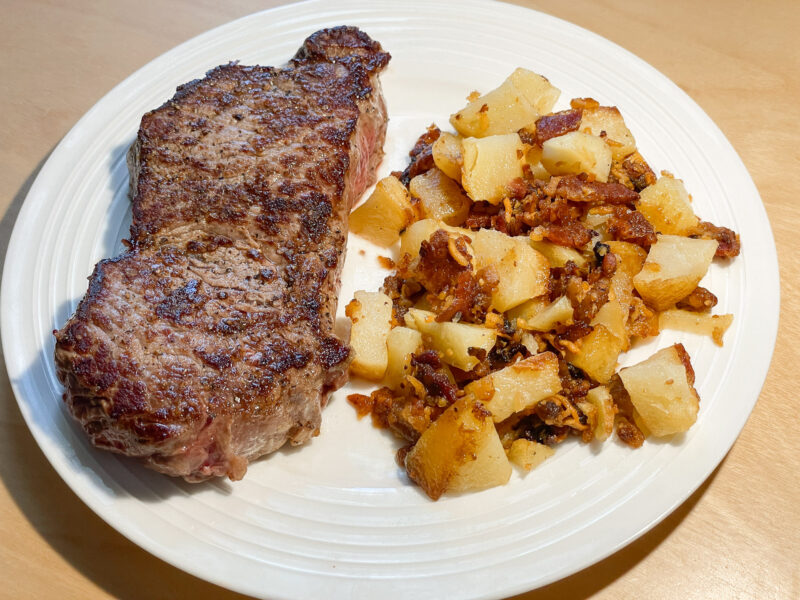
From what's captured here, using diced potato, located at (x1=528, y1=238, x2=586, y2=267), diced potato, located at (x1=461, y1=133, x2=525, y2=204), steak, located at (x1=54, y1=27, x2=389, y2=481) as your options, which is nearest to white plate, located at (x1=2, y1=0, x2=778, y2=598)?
steak, located at (x1=54, y1=27, x2=389, y2=481)

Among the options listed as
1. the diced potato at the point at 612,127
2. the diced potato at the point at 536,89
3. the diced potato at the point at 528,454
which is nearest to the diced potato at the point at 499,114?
the diced potato at the point at 536,89

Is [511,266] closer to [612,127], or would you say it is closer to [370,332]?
[370,332]

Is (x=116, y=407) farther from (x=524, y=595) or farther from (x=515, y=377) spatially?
(x=524, y=595)

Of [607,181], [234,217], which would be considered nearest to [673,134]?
[607,181]

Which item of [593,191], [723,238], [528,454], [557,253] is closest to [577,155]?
[593,191]

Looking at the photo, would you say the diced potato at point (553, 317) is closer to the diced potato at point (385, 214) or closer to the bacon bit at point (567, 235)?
the bacon bit at point (567, 235)
